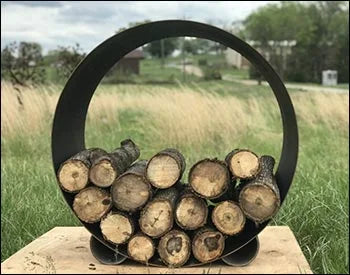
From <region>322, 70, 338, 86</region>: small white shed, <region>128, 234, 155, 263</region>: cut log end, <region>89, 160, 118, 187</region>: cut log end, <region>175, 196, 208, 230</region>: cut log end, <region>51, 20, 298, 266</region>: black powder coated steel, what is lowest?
<region>322, 70, 338, 86</region>: small white shed

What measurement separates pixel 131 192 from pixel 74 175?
0.83 feet

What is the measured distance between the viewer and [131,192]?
244 centimetres

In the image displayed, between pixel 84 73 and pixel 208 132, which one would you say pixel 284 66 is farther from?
pixel 84 73

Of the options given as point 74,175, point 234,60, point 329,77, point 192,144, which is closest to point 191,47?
point 234,60

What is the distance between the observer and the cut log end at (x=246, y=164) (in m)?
2.41

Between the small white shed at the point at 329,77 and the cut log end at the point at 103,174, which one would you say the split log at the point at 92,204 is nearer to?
the cut log end at the point at 103,174

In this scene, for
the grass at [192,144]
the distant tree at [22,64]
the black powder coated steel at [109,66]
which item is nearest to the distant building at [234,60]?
the distant tree at [22,64]

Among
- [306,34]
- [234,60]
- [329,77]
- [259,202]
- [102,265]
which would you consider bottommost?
[329,77]

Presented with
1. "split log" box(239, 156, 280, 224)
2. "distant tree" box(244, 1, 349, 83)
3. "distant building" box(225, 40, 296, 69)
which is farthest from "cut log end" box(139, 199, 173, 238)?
"distant building" box(225, 40, 296, 69)

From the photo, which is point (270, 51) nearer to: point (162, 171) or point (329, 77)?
point (329, 77)

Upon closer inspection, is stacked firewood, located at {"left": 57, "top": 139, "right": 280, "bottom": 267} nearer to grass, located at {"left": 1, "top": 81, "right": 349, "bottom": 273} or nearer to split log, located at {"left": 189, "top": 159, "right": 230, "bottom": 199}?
split log, located at {"left": 189, "top": 159, "right": 230, "bottom": 199}

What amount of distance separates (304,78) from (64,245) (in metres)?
25.4

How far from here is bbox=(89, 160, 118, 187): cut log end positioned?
2480 mm

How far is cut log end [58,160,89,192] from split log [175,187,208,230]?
404 millimetres
